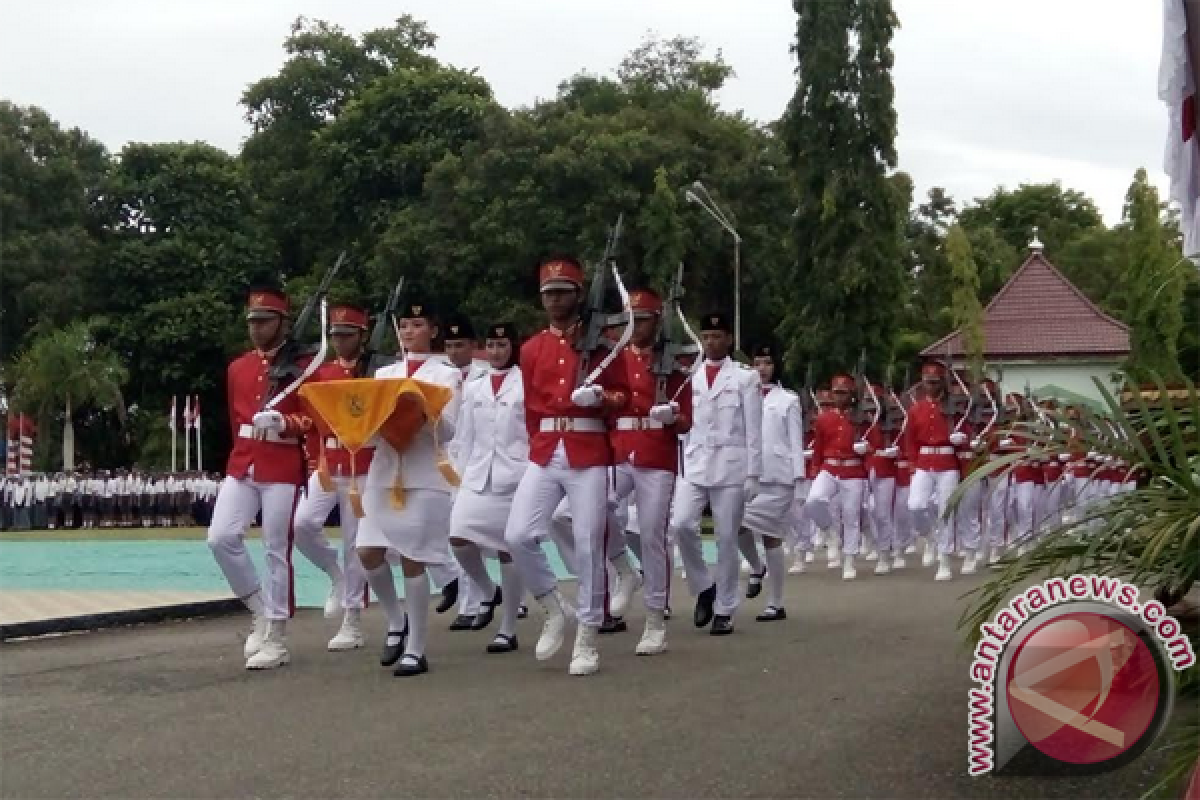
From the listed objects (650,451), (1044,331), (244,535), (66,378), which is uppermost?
(1044,331)

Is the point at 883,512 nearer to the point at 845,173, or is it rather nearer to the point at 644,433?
the point at 644,433

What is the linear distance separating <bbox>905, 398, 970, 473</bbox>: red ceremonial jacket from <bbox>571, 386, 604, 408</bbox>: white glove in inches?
367

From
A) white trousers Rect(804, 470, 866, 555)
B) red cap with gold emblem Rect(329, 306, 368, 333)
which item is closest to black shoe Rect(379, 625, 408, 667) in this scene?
red cap with gold emblem Rect(329, 306, 368, 333)

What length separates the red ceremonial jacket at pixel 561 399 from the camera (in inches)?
397

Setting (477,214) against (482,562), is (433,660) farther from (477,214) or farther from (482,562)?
(477,214)

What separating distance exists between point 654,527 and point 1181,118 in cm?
476

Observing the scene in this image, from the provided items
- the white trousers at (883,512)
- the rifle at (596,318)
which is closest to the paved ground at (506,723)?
the rifle at (596,318)

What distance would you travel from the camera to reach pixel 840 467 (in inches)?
742

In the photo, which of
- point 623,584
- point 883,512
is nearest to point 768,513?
point 623,584

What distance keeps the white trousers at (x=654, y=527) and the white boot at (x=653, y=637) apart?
0.22ft

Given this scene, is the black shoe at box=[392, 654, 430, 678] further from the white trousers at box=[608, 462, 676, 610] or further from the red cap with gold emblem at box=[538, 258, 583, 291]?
the red cap with gold emblem at box=[538, 258, 583, 291]

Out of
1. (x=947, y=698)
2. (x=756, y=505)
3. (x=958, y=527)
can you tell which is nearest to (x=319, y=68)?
(x=958, y=527)

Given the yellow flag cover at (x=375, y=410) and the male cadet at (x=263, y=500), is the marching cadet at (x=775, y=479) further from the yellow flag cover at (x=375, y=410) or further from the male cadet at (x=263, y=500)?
the male cadet at (x=263, y=500)

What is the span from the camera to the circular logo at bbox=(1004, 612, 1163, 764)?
205 inches
